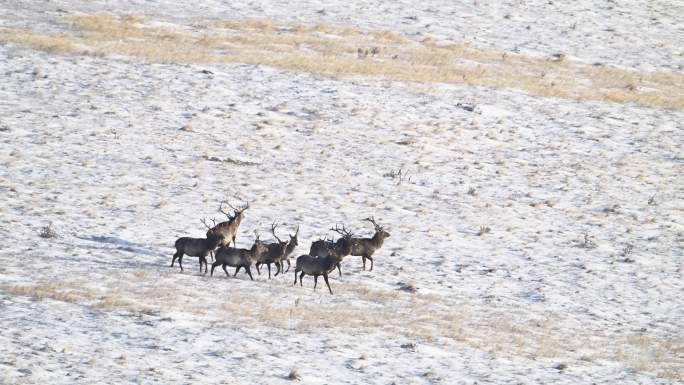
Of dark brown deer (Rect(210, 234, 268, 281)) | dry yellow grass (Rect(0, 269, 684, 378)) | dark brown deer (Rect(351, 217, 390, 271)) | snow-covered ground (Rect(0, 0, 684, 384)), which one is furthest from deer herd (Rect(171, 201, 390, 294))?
dry yellow grass (Rect(0, 269, 684, 378))

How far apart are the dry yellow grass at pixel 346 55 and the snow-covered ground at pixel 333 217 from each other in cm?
99

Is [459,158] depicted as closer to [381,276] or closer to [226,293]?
[381,276]

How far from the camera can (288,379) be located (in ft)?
51.4

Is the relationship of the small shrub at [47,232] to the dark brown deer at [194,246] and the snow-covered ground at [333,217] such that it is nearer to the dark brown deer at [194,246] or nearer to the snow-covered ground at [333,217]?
the snow-covered ground at [333,217]

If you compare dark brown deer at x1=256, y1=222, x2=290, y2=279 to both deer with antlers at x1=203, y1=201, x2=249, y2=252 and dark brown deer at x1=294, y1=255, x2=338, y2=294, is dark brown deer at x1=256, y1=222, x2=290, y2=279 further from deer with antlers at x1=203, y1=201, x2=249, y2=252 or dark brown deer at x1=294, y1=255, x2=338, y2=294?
deer with antlers at x1=203, y1=201, x2=249, y2=252

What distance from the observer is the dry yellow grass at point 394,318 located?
18.3 metres

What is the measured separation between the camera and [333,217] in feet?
86.1

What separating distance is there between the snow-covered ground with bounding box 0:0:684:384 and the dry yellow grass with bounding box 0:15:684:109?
991 mm

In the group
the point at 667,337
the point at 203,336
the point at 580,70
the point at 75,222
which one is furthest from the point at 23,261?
the point at 580,70

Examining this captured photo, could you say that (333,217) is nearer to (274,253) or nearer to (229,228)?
(229,228)

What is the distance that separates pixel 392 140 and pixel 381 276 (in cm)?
1209

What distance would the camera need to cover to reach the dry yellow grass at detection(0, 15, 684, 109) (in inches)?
1551

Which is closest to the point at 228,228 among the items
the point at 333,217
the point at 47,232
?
the point at 47,232

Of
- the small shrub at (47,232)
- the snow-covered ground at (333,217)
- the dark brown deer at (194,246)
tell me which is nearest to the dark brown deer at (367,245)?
the snow-covered ground at (333,217)
